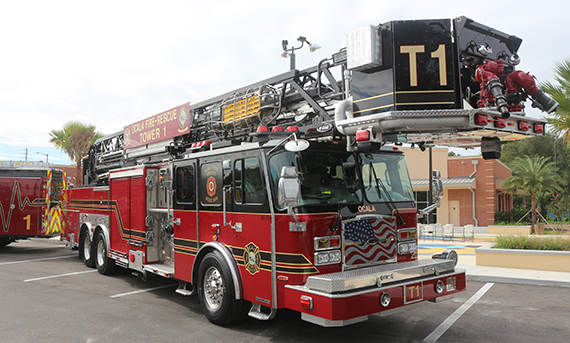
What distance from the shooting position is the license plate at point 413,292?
194 inches

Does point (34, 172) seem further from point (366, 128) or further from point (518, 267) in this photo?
point (518, 267)

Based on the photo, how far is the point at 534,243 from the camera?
34.8 ft

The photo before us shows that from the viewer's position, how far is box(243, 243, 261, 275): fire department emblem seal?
5355 mm

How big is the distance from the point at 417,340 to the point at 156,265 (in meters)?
4.60

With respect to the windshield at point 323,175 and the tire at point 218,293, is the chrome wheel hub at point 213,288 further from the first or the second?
the windshield at point 323,175

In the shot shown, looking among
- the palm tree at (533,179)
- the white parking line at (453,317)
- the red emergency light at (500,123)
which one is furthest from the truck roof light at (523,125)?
the palm tree at (533,179)

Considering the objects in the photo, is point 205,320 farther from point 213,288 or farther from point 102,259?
point 102,259

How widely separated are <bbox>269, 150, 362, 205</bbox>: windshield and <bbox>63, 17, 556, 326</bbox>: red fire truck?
1cm

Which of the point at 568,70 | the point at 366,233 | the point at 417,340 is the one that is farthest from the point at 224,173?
the point at 568,70

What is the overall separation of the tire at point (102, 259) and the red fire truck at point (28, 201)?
4.08m

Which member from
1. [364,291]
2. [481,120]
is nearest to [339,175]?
[364,291]

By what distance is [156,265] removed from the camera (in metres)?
7.73

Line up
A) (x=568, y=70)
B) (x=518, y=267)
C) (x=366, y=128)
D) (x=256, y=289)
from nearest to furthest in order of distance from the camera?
(x=366, y=128), (x=256, y=289), (x=518, y=267), (x=568, y=70)

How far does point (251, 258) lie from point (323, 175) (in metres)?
1.38
